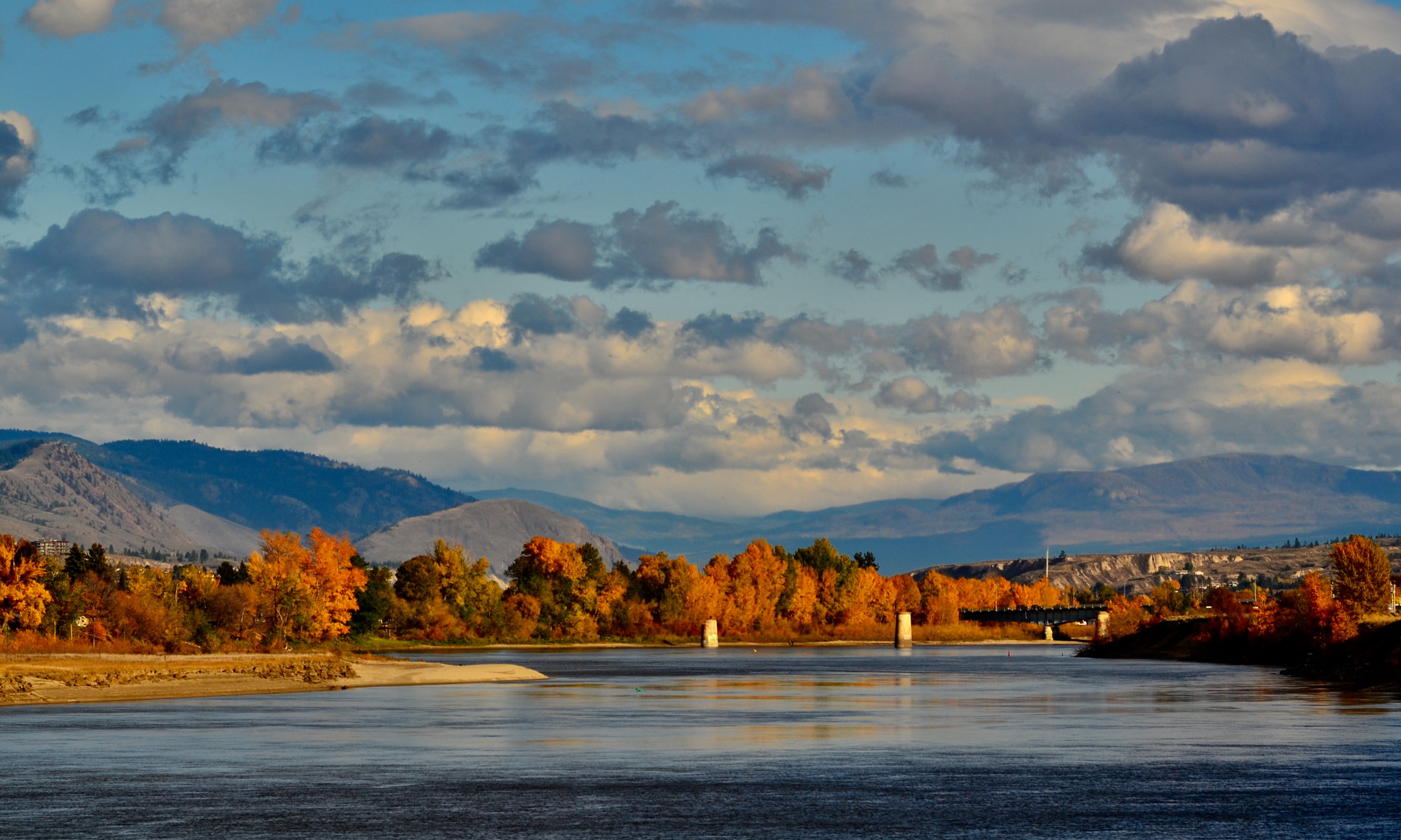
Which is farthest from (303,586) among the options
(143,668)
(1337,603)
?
(1337,603)

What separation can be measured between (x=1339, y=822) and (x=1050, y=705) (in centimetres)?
5965

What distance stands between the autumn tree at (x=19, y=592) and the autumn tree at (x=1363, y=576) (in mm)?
141926

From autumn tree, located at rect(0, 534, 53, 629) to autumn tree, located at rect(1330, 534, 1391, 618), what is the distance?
14193 centimetres

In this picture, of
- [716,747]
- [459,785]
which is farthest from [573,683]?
[459,785]

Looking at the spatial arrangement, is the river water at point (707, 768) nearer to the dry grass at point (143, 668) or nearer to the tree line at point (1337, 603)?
the dry grass at point (143, 668)

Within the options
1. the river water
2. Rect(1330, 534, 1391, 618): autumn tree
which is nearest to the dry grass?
the river water

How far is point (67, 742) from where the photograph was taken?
7000cm

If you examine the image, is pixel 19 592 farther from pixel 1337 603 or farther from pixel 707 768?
pixel 1337 603

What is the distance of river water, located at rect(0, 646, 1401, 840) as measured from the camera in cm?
4481

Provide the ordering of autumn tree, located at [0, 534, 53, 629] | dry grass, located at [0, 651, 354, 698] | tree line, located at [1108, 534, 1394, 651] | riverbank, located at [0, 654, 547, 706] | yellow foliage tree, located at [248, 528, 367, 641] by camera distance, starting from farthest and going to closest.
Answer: yellow foliage tree, located at [248, 528, 367, 641] → tree line, located at [1108, 534, 1394, 651] → autumn tree, located at [0, 534, 53, 629] → dry grass, located at [0, 651, 354, 698] → riverbank, located at [0, 654, 547, 706]

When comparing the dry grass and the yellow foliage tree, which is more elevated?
the yellow foliage tree

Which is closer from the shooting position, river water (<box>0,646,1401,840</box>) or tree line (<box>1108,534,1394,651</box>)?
river water (<box>0,646,1401,840</box>)

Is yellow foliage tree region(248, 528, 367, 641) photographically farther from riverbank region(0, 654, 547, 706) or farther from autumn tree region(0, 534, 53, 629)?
autumn tree region(0, 534, 53, 629)

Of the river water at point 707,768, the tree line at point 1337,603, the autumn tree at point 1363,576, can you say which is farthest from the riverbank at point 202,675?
the autumn tree at point 1363,576
